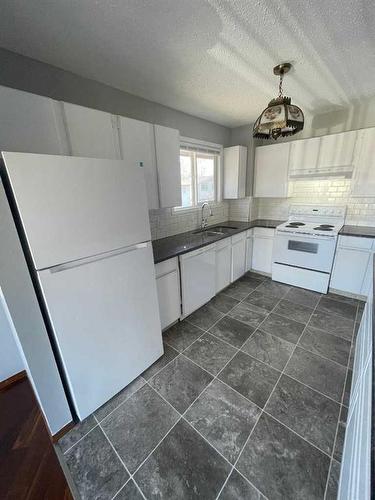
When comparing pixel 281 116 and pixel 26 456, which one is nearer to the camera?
pixel 26 456

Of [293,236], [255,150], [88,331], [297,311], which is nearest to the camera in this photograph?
[88,331]

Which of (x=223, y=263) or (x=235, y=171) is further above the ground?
(x=235, y=171)

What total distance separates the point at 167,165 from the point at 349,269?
104 inches

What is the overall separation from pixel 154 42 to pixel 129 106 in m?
0.84

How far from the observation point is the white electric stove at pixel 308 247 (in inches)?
107

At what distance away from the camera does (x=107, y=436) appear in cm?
133

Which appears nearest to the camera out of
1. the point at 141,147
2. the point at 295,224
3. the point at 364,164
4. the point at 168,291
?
the point at 141,147

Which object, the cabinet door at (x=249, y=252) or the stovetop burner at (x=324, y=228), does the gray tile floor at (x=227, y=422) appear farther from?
the cabinet door at (x=249, y=252)

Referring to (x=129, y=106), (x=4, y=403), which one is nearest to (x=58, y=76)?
(x=129, y=106)

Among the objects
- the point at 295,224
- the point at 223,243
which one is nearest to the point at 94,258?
the point at 223,243

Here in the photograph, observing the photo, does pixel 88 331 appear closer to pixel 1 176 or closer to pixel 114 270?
pixel 114 270

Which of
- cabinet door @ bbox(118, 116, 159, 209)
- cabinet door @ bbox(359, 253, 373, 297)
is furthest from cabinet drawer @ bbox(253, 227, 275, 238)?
cabinet door @ bbox(118, 116, 159, 209)

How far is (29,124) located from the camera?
125 centimetres

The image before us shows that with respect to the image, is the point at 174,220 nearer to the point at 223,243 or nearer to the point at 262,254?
the point at 223,243
